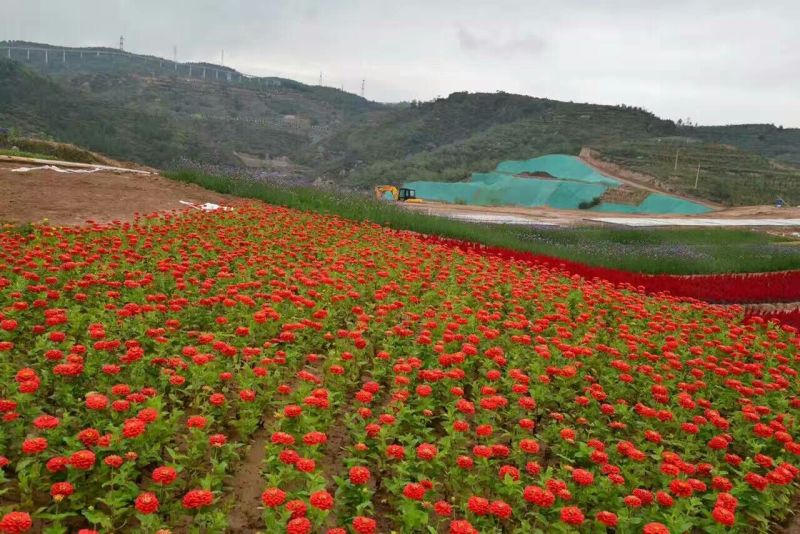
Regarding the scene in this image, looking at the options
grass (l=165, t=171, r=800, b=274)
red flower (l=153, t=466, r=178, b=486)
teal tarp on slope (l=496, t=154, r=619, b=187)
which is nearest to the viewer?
red flower (l=153, t=466, r=178, b=486)

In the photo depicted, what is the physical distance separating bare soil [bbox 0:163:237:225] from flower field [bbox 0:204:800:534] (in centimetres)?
432

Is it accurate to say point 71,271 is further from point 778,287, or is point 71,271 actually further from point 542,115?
point 542,115

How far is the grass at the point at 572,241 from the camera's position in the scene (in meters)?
14.9

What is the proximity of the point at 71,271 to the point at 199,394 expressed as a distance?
3041 mm

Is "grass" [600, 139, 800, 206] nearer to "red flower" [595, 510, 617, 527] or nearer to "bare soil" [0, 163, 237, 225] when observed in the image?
"bare soil" [0, 163, 237, 225]

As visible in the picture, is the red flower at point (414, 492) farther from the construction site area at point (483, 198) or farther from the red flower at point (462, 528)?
the construction site area at point (483, 198)

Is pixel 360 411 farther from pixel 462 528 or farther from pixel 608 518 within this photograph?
pixel 608 518

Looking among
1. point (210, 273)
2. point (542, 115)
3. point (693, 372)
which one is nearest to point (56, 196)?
point (210, 273)

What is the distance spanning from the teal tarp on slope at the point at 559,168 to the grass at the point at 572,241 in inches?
1267

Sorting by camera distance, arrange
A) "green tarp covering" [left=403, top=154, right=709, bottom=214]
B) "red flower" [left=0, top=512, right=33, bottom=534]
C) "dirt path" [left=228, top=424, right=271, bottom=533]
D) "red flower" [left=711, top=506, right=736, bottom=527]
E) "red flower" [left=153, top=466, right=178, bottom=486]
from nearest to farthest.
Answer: "red flower" [left=0, top=512, right=33, bottom=534] < "red flower" [left=153, top=466, right=178, bottom=486] < "red flower" [left=711, top=506, right=736, bottom=527] < "dirt path" [left=228, top=424, right=271, bottom=533] < "green tarp covering" [left=403, top=154, right=709, bottom=214]

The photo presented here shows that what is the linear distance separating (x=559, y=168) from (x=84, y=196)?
49087 millimetres

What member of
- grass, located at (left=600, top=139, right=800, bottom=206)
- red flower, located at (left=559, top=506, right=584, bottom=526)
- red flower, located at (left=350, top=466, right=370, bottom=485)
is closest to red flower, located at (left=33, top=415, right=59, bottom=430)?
red flower, located at (left=350, top=466, right=370, bottom=485)

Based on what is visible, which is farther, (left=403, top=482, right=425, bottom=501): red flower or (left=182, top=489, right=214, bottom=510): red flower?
(left=403, top=482, right=425, bottom=501): red flower

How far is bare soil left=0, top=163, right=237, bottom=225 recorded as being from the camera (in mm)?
11328
